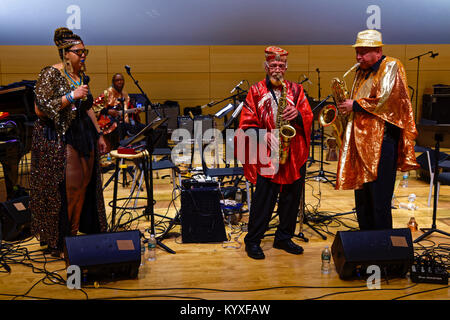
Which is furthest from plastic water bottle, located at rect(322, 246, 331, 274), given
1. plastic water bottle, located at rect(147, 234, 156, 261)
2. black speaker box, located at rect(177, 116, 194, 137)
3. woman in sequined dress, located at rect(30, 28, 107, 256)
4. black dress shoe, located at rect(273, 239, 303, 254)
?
black speaker box, located at rect(177, 116, 194, 137)

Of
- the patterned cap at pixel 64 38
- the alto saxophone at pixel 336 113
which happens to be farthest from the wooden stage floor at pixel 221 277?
the patterned cap at pixel 64 38

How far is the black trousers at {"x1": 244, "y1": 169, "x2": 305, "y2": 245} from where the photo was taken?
123 inches

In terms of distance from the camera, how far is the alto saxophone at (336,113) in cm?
315

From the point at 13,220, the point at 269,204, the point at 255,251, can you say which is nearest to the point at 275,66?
the point at 269,204

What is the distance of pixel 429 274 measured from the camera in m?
2.71

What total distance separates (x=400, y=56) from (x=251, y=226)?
785 cm

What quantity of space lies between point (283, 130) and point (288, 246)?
98cm

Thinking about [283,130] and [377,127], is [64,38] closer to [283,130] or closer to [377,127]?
[283,130]

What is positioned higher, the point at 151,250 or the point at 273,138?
the point at 273,138

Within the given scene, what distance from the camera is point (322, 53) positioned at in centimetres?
950

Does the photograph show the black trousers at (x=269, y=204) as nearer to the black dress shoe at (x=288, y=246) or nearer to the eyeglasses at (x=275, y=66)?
the black dress shoe at (x=288, y=246)

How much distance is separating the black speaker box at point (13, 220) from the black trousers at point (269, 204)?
2.05 meters

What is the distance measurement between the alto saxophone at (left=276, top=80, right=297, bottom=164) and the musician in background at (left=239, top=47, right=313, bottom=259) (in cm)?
3

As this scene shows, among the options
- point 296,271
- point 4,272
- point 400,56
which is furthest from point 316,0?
point 4,272
